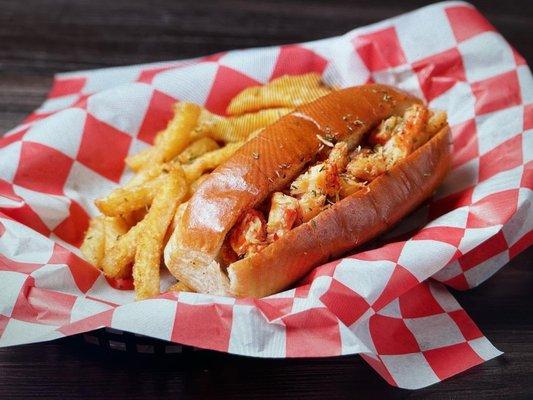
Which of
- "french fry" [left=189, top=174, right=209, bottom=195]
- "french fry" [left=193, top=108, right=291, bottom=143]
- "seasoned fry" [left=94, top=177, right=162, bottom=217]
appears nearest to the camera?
"seasoned fry" [left=94, top=177, right=162, bottom=217]

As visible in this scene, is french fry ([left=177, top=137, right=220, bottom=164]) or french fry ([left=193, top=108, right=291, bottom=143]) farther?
french fry ([left=193, top=108, right=291, bottom=143])

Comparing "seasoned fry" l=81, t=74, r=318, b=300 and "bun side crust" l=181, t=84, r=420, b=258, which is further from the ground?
"bun side crust" l=181, t=84, r=420, b=258

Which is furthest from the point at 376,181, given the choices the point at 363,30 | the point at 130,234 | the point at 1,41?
the point at 1,41

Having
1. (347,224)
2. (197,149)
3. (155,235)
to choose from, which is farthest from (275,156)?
(197,149)

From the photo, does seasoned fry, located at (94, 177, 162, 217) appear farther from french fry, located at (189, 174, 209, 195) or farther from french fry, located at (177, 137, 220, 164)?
french fry, located at (177, 137, 220, 164)

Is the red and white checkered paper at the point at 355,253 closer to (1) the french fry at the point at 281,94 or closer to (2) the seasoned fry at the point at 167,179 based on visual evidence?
(2) the seasoned fry at the point at 167,179

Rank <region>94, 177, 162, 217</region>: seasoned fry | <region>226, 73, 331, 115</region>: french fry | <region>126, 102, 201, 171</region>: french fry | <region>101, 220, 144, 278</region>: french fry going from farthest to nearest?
1. <region>226, 73, 331, 115</region>: french fry
2. <region>126, 102, 201, 171</region>: french fry
3. <region>94, 177, 162, 217</region>: seasoned fry
4. <region>101, 220, 144, 278</region>: french fry

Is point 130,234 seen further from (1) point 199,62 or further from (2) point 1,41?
(2) point 1,41

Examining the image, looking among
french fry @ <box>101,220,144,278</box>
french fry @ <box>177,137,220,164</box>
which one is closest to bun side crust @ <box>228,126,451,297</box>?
french fry @ <box>101,220,144,278</box>
